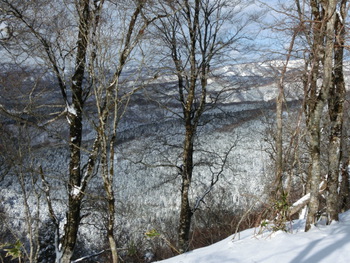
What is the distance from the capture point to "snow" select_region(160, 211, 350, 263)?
11.0 ft

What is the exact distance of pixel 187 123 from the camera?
8.99 metres

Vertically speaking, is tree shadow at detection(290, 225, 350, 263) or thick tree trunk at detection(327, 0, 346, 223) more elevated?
thick tree trunk at detection(327, 0, 346, 223)

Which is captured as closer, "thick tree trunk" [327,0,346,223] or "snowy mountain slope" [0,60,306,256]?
"thick tree trunk" [327,0,346,223]

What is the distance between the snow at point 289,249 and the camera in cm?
336

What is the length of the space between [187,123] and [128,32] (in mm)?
3694

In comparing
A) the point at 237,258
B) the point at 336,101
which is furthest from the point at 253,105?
the point at 237,258

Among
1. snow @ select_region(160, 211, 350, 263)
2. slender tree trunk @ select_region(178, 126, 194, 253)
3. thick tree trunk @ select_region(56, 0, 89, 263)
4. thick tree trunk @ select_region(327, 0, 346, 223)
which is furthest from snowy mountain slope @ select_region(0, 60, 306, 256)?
snow @ select_region(160, 211, 350, 263)

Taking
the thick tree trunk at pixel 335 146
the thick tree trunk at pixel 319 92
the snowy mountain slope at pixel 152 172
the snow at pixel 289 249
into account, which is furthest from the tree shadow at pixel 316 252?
the snowy mountain slope at pixel 152 172

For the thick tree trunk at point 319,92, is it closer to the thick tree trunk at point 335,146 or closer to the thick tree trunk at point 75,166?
the thick tree trunk at point 335,146

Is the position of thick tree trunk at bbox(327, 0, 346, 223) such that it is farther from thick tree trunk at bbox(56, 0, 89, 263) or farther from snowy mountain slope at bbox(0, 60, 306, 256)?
snowy mountain slope at bbox(0, 60, 306, 256)

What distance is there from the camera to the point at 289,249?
371 centimetres

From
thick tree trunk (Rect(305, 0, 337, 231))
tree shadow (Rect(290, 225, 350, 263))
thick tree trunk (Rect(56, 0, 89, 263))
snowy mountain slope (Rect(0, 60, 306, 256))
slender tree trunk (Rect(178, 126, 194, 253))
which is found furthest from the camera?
snowy mountain slope (Rect(0, 60, 306, 256))

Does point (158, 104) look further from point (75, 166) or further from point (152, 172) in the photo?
point (152, 172)

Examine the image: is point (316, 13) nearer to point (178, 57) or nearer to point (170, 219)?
point (178, 57)
